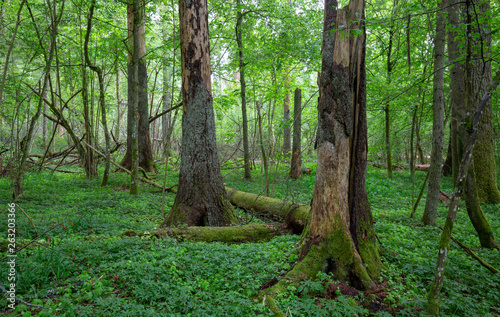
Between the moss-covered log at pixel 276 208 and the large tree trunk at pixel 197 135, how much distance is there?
1.32m

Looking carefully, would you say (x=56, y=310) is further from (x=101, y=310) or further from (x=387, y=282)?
(x=387, y=282)

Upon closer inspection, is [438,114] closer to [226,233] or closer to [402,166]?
[226,233]

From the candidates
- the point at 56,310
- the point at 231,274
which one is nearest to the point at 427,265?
the point at 231,274

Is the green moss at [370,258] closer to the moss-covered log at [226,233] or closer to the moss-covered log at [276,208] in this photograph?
the moss-covered log at [276,208]

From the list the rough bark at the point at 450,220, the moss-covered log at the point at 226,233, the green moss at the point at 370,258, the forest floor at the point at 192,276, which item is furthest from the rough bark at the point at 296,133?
the rough bark at the point at 450,220

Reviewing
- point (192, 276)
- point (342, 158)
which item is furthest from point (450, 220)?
point (192, 276)

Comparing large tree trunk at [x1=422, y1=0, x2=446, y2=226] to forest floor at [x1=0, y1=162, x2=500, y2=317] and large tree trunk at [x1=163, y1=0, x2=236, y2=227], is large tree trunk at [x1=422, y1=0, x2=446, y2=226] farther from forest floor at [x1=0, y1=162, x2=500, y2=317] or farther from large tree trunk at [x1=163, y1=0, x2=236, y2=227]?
large tree trunk at [x1=163, y1=0, x2=236, y2=227]

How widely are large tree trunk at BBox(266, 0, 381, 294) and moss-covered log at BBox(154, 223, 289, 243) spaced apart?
1443 mm

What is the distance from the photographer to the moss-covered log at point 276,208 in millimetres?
5562

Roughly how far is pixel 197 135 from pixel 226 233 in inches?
77.7

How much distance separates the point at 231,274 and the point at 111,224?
113 inches

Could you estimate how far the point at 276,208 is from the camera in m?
6.59

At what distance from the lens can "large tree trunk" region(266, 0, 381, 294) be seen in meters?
3.57

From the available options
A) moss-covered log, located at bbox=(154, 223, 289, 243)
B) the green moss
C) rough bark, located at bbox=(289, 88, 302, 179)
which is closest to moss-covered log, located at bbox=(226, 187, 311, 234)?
moss-covered log, located at bbox=(154, 223, 289, 243)
